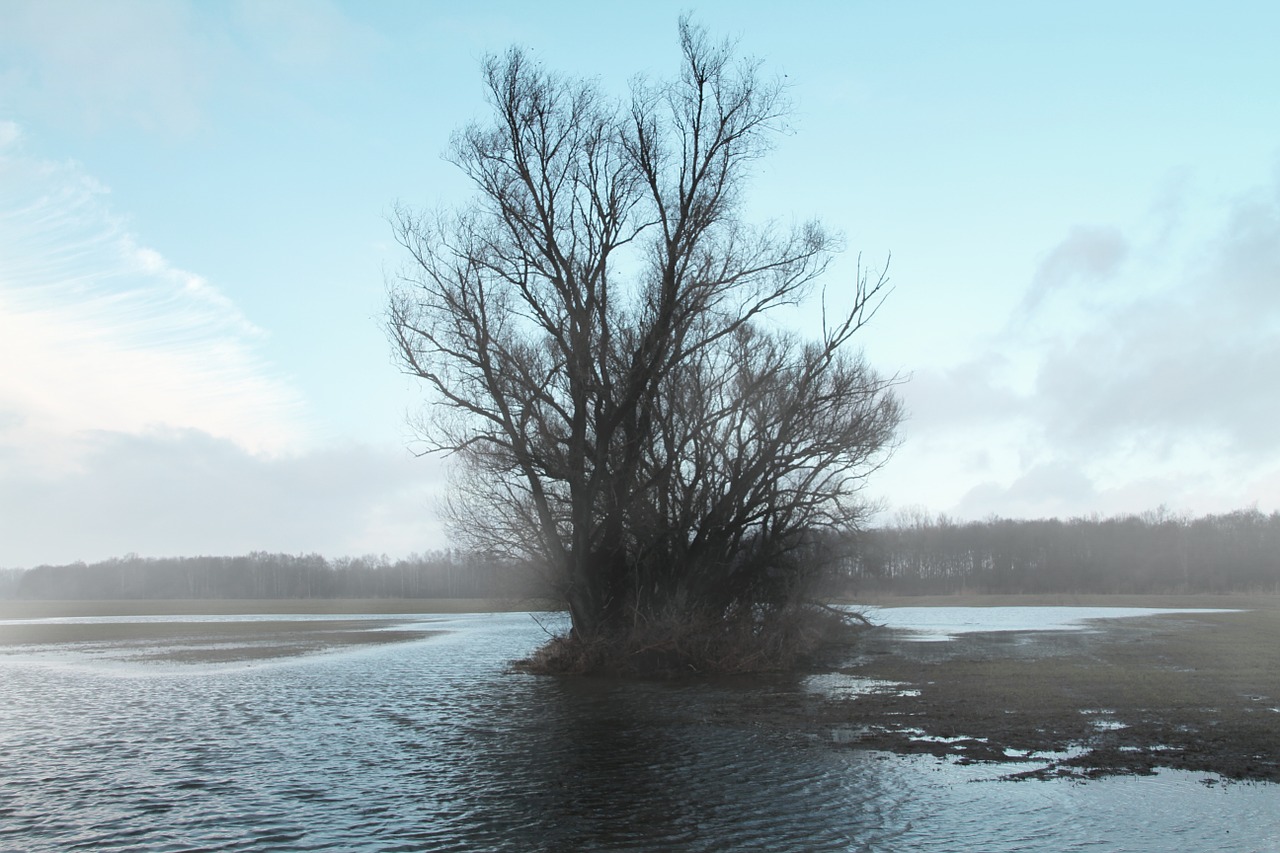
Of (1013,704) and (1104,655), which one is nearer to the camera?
(1013,704)

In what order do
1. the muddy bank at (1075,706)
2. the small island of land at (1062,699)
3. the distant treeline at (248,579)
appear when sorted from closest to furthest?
1. the muddy bank at (1075,706)
2. the small island of land at (1062,699)
3. the distant treeline at (248,579)

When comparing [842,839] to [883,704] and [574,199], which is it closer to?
[883,704]

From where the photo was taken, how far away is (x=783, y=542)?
102 ft

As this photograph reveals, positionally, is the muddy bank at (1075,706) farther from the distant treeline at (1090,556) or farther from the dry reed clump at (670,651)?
the distant treeline at (1090,556)

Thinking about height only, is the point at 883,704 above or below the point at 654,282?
below

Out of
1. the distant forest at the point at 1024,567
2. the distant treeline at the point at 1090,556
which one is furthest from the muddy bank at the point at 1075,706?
the distant treeline at the point at 1090,556

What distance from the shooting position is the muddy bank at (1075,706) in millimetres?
12734

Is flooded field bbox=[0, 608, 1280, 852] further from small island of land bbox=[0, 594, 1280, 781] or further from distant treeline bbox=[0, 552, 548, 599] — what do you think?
distant treeline bbox=[0, 552, 548, 599]

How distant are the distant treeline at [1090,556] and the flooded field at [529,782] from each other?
8849 cm

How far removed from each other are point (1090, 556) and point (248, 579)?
126885 mm

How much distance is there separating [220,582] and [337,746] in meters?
160

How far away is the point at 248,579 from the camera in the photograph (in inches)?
6176

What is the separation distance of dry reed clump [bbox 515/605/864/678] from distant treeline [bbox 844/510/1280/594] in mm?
78524

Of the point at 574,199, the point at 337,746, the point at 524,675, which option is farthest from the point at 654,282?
the point at 337,746
